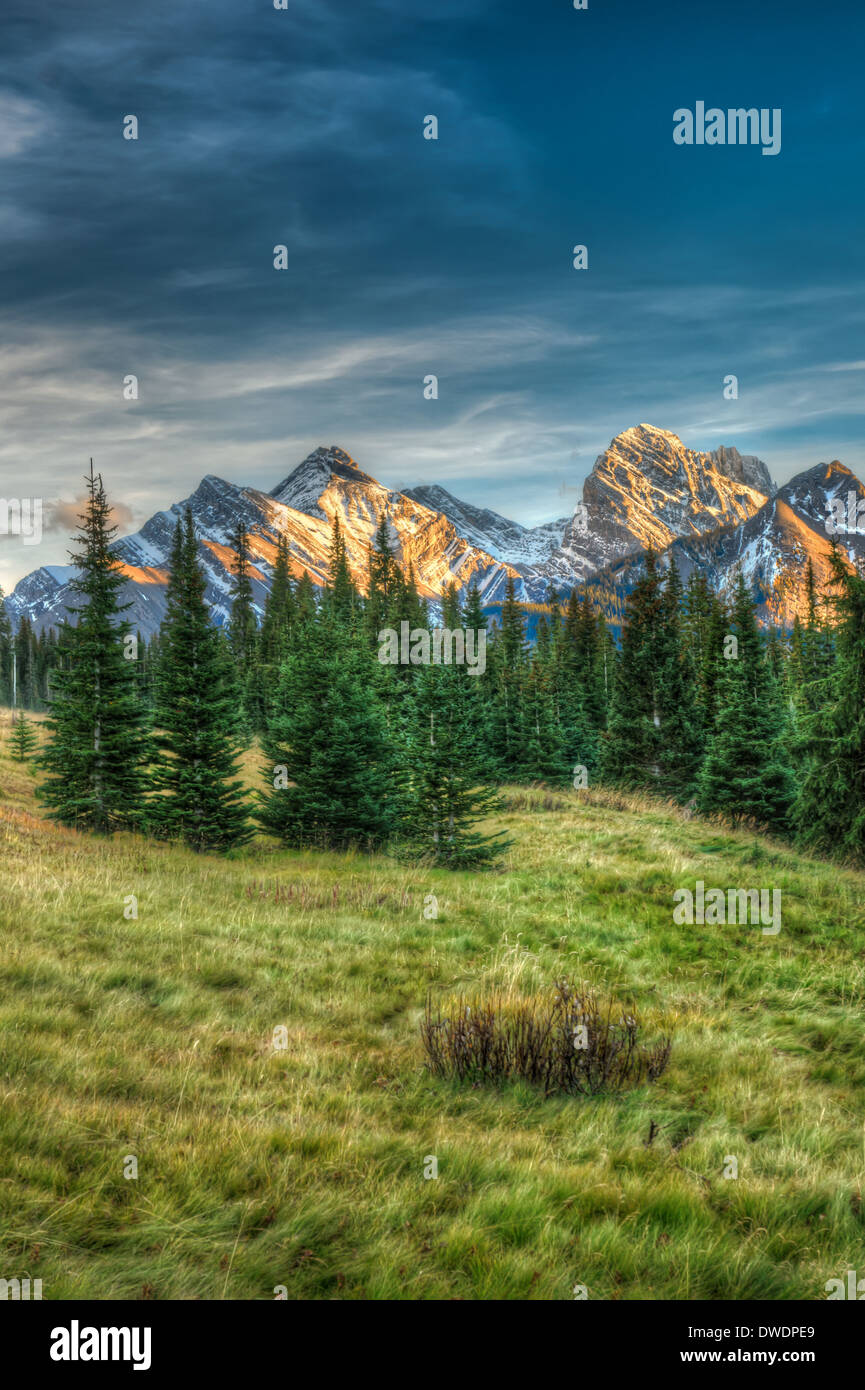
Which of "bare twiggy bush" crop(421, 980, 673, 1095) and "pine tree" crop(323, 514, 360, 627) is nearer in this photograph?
"bare twiggy bush" crop(421, 980, 673, 1095)

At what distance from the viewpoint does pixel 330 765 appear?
67.1 feet

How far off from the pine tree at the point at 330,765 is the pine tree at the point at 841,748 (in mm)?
12299

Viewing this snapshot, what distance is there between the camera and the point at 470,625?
140ft

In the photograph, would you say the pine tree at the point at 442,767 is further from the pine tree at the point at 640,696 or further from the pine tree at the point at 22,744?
the pine tree at the point at 22,744

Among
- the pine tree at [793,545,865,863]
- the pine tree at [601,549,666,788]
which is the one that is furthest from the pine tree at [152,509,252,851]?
the pine tree at [601,549,666,788]

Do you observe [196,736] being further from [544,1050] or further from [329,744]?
[544,1050]

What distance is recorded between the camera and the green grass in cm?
321

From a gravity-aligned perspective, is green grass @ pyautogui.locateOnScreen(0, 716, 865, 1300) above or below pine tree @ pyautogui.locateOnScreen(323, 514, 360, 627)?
below

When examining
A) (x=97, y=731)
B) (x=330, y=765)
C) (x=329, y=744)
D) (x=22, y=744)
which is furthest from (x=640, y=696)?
(x=22, y=744)

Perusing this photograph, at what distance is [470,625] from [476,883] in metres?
29.9

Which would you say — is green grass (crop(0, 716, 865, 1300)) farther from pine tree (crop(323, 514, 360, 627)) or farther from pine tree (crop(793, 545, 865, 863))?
pine tree (crop(323, 514, 360, 627))

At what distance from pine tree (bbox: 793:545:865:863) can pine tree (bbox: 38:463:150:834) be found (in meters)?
19.6

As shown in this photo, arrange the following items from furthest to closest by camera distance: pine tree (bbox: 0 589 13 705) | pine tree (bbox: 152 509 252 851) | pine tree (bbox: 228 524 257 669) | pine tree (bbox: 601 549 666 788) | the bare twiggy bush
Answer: pine tree (bbox: 0 589 13 705)
pine tree (bbox: 228 524 257 669)
pine tree (bbox: 601 549 666 788)
pine tree (bbox: 152 509 252 851)
the bare twiggy bush
